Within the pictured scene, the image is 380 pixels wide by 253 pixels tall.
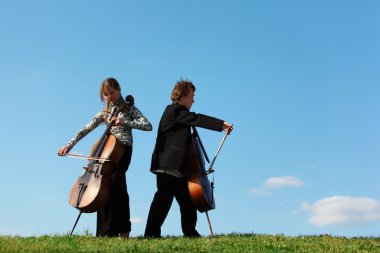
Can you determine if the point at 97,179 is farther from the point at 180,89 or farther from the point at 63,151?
the point at 180,89

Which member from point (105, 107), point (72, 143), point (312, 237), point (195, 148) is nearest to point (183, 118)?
point (195, 148)

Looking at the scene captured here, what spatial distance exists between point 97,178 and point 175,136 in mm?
1683

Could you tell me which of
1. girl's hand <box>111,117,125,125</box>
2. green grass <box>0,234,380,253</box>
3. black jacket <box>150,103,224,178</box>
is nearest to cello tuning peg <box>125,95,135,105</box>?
girl's hand <box>111,117,125,125</box>

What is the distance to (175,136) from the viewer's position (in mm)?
11750

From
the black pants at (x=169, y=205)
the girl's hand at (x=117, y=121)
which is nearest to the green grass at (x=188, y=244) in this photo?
the black pants at (x=169, y=205)

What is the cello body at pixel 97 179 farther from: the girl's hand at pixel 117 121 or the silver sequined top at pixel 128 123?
the girl's hand at pixel 117 121

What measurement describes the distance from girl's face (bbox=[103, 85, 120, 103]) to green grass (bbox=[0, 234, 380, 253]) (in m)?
2.68

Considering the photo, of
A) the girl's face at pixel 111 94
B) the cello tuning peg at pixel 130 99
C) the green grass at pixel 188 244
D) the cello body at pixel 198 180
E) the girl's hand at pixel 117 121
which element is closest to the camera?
the green grass at pixel 188 244

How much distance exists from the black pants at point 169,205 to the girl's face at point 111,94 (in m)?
1.72

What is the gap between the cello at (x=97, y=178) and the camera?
11.2 m

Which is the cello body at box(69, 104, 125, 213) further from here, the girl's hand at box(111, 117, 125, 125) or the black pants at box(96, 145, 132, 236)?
the girl's hand at box(111, 117, 125, 125)

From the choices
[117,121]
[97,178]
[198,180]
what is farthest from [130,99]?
[198,180]

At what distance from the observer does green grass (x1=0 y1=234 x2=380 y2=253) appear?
9.85 meters

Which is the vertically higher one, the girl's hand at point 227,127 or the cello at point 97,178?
the girl's hand at point 227,127
